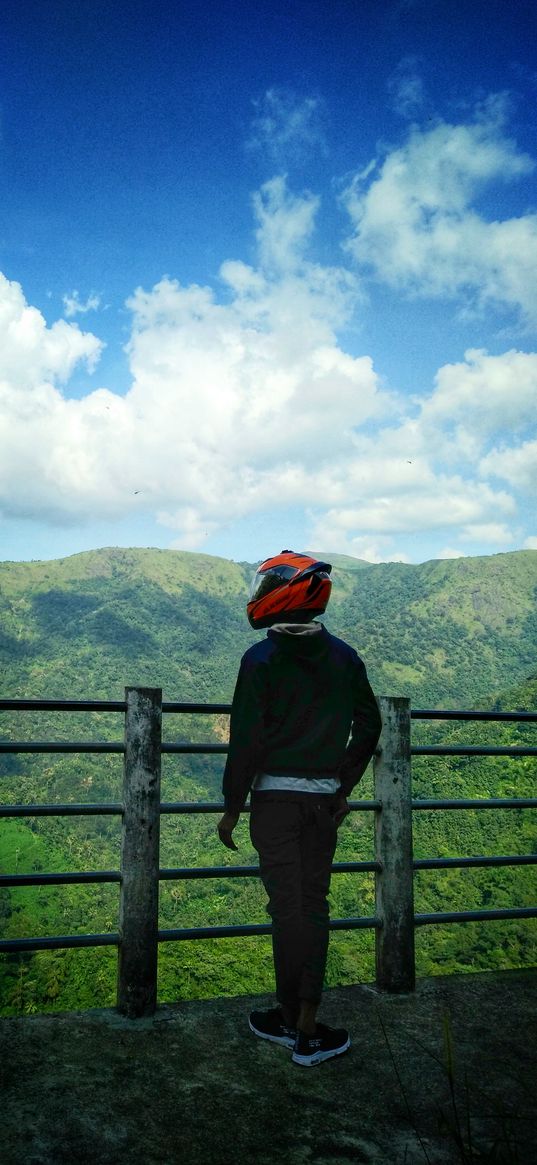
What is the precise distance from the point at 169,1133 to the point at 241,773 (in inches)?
42.6

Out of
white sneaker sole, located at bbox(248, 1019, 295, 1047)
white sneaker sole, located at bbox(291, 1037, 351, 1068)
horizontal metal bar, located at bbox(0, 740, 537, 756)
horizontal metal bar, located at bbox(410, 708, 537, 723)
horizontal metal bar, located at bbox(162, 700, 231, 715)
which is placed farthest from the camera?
horizontal metal bar, located at bbox(410, 708, 537, 723)

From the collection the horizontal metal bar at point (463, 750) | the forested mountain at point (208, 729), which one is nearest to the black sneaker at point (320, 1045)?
the horizontal metal bar at point (463, 750)

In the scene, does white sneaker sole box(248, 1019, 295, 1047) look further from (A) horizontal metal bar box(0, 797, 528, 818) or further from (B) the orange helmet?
(B) the orange helmet

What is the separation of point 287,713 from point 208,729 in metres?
87.0

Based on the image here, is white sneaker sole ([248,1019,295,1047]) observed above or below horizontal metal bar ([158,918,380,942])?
below

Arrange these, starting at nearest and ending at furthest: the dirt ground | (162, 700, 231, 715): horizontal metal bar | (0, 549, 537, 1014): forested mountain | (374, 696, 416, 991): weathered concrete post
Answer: the dirt ground < (162, 700, 231, 715): horizontal metal bar < (374, 696, 416, 991): weathered concrete post < (0, 549, 537, 1014): forested mountain

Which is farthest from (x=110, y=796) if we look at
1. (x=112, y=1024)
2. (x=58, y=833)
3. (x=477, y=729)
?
(x=112, y=1024)

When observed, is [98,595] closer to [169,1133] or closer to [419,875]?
[419,875]

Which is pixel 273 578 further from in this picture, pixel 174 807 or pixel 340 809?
pixel 174 807

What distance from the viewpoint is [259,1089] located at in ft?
8.09

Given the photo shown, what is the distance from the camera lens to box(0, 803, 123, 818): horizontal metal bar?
9.59 ft

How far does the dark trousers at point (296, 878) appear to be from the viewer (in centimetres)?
283

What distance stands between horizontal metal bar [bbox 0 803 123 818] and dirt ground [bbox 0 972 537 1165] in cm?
76

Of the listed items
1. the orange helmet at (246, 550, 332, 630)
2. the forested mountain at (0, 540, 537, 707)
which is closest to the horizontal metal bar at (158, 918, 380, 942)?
the orange helmet at (246, 550, 332, 630)
